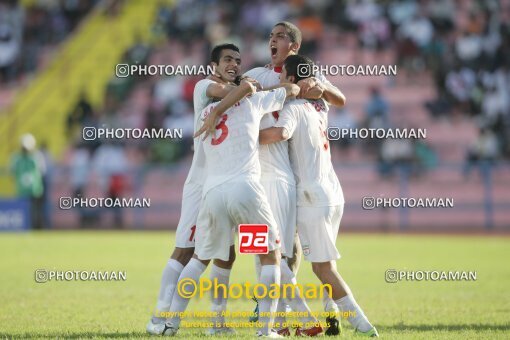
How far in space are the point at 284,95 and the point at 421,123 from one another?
62.1ft

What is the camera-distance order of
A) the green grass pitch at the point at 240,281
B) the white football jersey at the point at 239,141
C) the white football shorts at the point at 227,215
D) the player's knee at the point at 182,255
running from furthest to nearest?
the green grass pitch at the point at 240,281, the player's knee at the point at 182,255, the white football jersey at the point at 239,141, the white football shorts at the point at 227,215

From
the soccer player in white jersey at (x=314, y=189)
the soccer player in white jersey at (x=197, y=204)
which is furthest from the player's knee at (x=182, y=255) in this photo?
the soccer player in white jersey at (x=314, y=189)

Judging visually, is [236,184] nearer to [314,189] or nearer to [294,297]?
[314,189]

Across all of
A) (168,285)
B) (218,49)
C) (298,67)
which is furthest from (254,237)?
(218,49)

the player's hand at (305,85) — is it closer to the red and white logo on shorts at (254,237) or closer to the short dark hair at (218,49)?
the short dark hair at (218,49)

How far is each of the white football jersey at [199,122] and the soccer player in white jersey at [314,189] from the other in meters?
0.61

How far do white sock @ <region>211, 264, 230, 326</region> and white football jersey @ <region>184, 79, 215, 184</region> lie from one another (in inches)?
33.0

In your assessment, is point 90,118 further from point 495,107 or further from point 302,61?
point 302,61

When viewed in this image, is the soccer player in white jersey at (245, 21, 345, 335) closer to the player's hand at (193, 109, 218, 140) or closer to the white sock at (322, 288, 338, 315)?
the white sock at (322, 288, 338, 315)

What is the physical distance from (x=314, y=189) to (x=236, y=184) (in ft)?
2.70

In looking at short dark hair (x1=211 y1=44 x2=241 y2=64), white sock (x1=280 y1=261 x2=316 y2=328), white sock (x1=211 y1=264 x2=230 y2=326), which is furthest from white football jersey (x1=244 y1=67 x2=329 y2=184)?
white sock (x1=211 y1=264 x2=230 y2=326)

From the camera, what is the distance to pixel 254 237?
8344 millimetres

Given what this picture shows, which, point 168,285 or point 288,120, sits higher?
point 288,120

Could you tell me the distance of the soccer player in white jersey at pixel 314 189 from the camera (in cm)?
859
